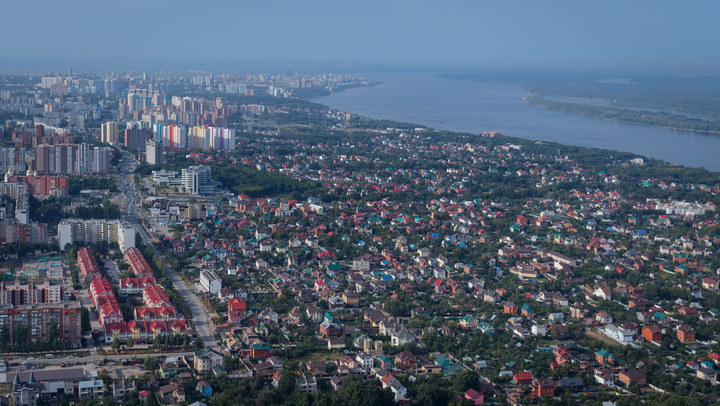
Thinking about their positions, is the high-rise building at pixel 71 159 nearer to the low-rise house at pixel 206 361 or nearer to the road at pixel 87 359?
the road at pixel 87 359

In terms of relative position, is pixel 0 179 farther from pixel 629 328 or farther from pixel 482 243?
pixel 629 328

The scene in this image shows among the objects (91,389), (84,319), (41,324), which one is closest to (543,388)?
(91,389)

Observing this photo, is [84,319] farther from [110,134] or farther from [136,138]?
[110,134]

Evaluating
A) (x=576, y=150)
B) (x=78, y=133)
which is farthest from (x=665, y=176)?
(x=78, y=133)

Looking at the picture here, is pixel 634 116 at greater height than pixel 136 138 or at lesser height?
greater

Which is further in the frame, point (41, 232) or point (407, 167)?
point (407, 167)

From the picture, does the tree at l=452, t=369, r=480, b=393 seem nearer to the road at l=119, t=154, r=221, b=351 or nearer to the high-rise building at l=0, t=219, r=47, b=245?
the road at l=119, t=154, r=221, b=351
